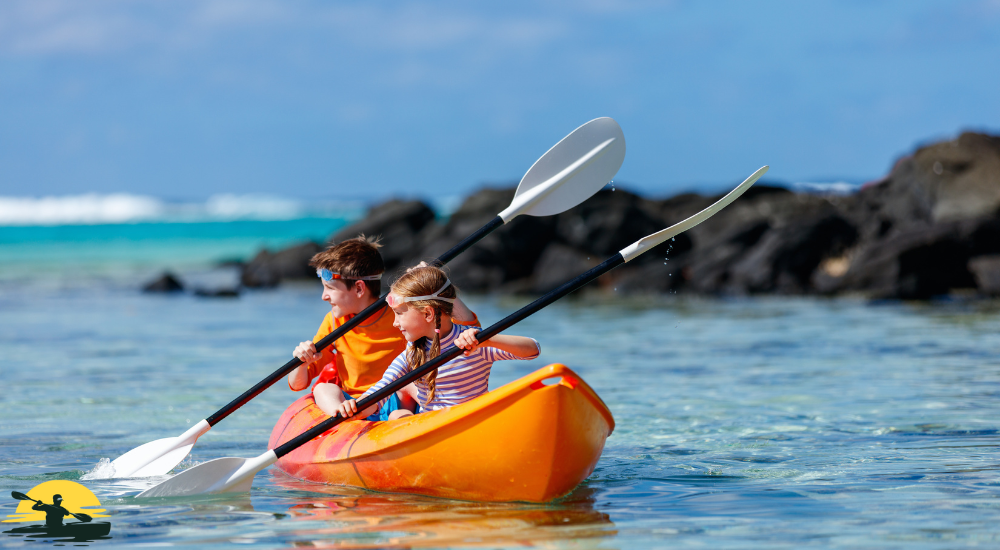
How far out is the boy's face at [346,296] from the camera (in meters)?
5.28

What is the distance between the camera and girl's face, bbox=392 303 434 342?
4.53 metres

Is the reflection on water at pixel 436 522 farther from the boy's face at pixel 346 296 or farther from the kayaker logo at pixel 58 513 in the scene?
the boy's face at pixel 346 296

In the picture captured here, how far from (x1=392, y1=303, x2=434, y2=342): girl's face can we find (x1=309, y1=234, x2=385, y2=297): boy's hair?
737 millimetres

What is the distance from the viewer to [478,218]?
2030 cm

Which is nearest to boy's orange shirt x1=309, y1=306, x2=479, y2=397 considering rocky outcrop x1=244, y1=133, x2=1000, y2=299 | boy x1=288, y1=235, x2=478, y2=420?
boy x1=288, y1=235, x2=478, y2=420

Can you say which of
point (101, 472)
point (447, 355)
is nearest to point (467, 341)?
point (447, 355)

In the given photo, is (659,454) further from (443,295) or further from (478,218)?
(478,218)

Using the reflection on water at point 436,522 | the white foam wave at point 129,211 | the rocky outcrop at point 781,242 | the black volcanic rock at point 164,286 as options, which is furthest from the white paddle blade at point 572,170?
the white foam wave at point 129,211

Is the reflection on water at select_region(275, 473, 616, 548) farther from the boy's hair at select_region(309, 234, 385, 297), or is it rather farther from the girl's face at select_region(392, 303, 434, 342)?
the boy's hair at select_region(309, 234, 385, 297)

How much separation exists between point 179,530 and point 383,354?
1419 millimetres

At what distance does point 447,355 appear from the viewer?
434 centimetres

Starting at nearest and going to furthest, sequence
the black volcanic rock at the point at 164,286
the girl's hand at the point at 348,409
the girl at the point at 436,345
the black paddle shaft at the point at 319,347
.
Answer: the girl at the point at 436,345, the girl's hand at the point at 348,409, the black paddle shaft at the point at 319,347, the black volcanic rock at the point at 164,286

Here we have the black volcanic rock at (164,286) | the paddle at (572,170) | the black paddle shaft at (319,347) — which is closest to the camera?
the black paddle shaft at (319,347)

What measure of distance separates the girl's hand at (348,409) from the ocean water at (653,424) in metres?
0.39
